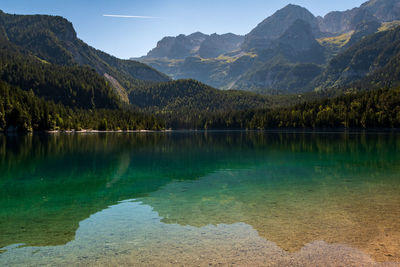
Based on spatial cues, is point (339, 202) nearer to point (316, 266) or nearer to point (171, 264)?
point (316, 266)

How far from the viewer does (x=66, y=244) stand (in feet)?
48.6

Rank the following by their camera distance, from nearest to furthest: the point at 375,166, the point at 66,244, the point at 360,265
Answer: the point at 360,265
the point at 66,244
the point at 375,166

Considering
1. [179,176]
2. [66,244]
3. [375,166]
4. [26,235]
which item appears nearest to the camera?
[66,244]

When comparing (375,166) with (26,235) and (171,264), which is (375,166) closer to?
(171,264)

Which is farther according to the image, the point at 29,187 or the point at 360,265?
the point at 29,187

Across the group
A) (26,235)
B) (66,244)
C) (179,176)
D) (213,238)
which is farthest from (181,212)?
(179,176)

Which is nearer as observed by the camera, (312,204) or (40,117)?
(312,204)

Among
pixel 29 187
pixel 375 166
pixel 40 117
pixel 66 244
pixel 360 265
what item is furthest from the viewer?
pixel 40 117

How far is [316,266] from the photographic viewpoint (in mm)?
12227

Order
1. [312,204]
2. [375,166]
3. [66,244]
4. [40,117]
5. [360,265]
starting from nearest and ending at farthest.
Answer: [360,265], [66,244], [312,204], [375,166], [40,117]

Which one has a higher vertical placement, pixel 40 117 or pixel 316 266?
pixel 40 117

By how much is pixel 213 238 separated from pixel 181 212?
5.81m

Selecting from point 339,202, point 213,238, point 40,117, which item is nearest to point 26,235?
point 213,238

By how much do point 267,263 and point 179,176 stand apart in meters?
25.4
